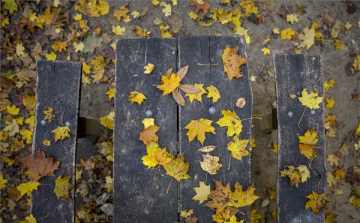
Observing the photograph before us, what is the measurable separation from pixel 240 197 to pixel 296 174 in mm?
470

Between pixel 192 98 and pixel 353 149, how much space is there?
2.21 metres

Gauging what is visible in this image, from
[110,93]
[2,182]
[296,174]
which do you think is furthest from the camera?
[110,93]

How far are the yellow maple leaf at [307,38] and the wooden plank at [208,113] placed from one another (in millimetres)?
1535

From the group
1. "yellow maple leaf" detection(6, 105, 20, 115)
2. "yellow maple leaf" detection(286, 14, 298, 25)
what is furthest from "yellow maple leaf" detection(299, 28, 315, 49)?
"yellow maple leaf" detection(6, 105, 20, 115)

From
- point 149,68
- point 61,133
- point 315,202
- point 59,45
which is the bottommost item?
point 315,202

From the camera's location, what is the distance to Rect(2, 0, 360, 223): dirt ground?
3.38 meters

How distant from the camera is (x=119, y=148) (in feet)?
7.49

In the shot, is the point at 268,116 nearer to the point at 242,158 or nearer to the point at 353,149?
the point at 242,158

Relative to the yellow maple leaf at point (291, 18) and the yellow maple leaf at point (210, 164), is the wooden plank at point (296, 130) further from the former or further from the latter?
the yellow maple leaf at point (291, 18)

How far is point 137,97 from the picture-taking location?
2279 millimetres

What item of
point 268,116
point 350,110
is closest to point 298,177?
point 268,116

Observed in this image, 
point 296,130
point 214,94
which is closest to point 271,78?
point 296,130

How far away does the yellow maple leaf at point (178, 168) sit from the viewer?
2234 mm

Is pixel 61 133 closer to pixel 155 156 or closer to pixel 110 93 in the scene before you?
pixel 155 156
